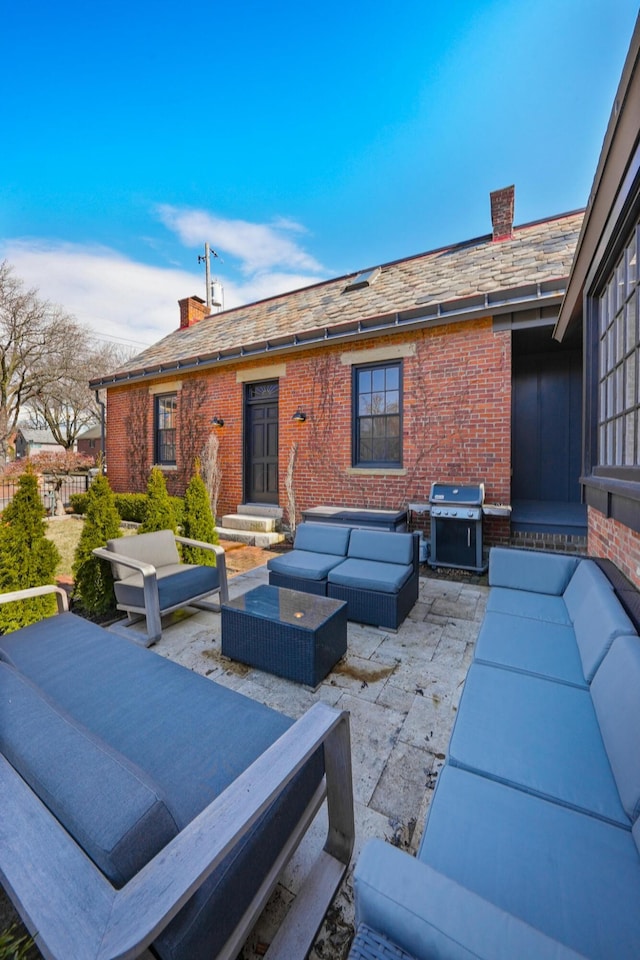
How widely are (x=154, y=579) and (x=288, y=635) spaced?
1.40m

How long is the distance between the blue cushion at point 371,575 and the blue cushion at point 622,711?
190 cm

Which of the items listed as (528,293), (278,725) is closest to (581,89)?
(528,293)

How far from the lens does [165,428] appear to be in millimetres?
9719

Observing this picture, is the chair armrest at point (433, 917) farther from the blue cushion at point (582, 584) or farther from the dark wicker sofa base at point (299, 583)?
the dark wicker sofa base at point (299, 583)

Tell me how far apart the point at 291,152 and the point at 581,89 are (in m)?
4.62

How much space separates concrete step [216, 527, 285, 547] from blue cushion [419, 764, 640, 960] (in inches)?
234

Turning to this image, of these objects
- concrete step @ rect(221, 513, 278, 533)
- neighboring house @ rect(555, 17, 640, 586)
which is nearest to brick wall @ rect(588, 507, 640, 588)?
neighboring house @ rect(555, 17, 640, 586)

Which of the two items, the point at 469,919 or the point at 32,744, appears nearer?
the point at 469,919

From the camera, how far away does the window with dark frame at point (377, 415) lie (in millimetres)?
6613

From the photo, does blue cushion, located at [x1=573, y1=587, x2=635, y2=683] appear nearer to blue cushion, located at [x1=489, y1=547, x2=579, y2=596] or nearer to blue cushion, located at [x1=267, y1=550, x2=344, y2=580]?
blue cushion, located at [x1=489, y1=547, x2=579, y2=596]

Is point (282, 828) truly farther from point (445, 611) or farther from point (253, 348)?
point (253, 348)

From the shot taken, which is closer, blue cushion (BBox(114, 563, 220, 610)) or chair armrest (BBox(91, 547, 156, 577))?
chair armrest (BBox(91, 547, 156, 577))

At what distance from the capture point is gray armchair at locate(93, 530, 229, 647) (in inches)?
134

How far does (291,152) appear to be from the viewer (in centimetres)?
715
